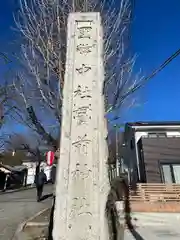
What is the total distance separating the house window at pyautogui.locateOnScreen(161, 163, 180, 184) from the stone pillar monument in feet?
44.7

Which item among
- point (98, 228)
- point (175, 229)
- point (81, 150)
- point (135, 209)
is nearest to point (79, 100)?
point (81, 150)

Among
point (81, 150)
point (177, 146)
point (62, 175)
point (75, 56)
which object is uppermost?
point (177, 146)

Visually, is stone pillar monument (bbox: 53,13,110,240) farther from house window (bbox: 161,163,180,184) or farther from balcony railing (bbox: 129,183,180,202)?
house window (bbox: 161,163,180,184)

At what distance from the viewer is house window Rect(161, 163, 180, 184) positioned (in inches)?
587

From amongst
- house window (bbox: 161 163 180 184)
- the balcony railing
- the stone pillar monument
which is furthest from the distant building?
the stone pillar monument

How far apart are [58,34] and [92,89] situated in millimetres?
5704

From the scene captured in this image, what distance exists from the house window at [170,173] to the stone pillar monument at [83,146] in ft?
44.7

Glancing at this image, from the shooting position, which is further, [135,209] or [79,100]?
[135,209]

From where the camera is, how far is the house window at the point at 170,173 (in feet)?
48.9

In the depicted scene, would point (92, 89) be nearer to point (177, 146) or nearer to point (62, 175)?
point (62, 175)

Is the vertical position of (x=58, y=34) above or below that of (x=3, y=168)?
above

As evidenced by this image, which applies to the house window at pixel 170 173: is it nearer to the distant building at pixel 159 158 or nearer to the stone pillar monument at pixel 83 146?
the distant building at pixel 159 158

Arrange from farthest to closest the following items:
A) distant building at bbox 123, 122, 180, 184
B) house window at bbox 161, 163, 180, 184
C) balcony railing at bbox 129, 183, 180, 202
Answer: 1. distant building at bbox 123, 122, 180, 184
2. house window at bbox 161, 163, 180, 184
3. balcony railing at bbox 129, 183, 180, 202

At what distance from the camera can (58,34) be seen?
7.93 metres
